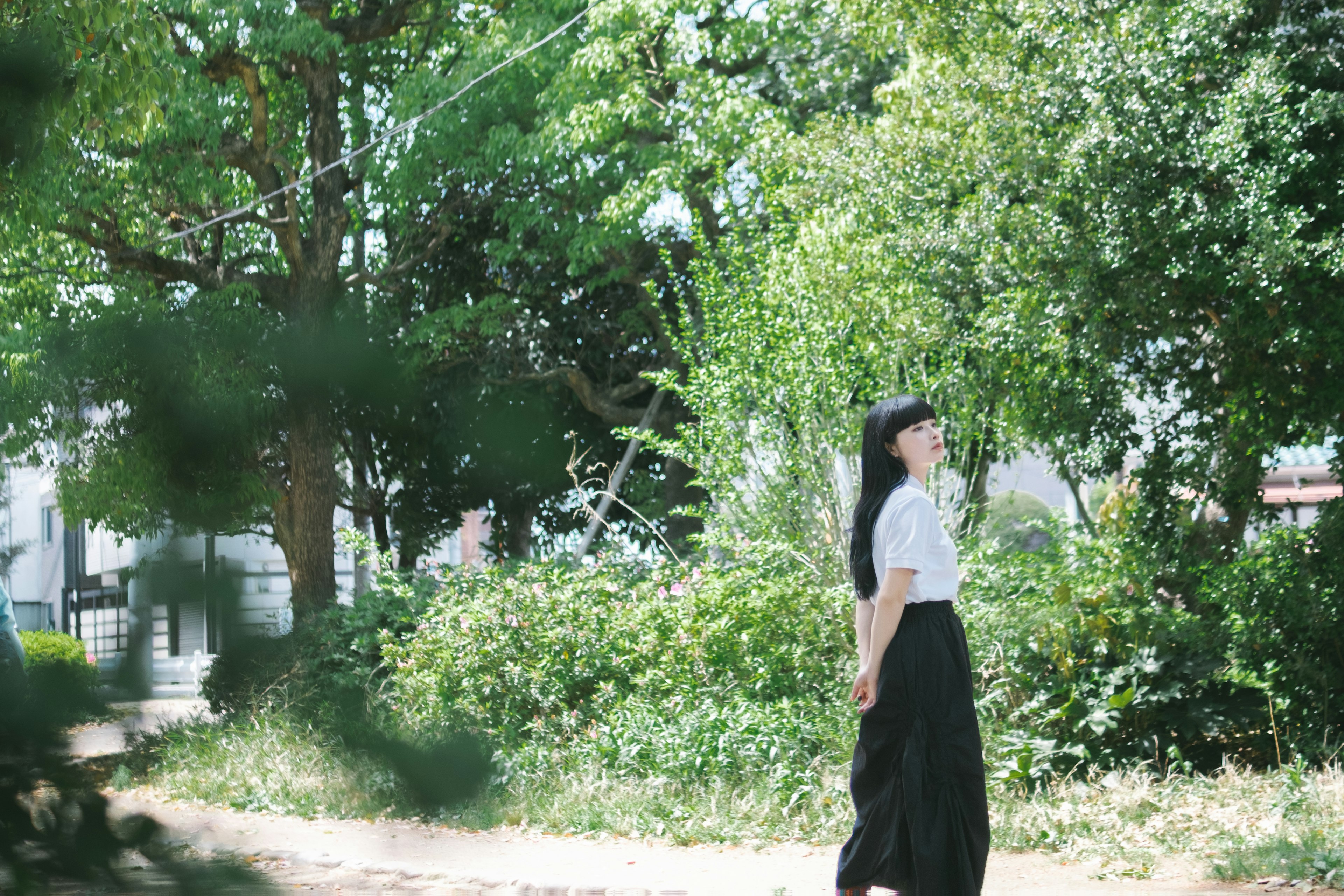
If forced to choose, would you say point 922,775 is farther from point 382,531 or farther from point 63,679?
point 63,679

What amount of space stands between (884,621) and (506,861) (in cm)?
150

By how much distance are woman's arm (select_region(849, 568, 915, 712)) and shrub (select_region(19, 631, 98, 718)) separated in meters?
2.74

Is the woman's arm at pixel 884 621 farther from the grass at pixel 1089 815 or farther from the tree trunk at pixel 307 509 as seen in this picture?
the tree trunk at pixel 307 509

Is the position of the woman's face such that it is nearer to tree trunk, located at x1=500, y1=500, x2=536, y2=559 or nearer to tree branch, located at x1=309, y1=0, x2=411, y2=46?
tree trunk, located at x1=500, y1=500, x2=536, y2=559

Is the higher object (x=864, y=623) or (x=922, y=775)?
(x=864, y=623)

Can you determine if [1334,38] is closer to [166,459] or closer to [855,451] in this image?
[855,451]

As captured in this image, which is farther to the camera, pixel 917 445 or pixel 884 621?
pixel 917 445

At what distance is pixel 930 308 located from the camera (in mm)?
7285

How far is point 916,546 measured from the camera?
3363mm

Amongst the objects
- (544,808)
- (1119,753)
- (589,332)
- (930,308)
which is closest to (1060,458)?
(930,308)

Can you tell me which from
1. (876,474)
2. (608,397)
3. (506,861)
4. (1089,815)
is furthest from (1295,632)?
(608,397)

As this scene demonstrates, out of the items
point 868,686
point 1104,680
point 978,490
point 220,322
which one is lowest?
point 1104,680

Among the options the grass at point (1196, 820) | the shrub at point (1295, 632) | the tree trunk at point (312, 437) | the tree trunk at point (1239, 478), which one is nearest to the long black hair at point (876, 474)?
the grass at point (1196, 820)

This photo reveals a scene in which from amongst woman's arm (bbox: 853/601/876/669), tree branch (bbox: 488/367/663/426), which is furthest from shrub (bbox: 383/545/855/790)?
tree branch (bbox: 488/367/663/426)
